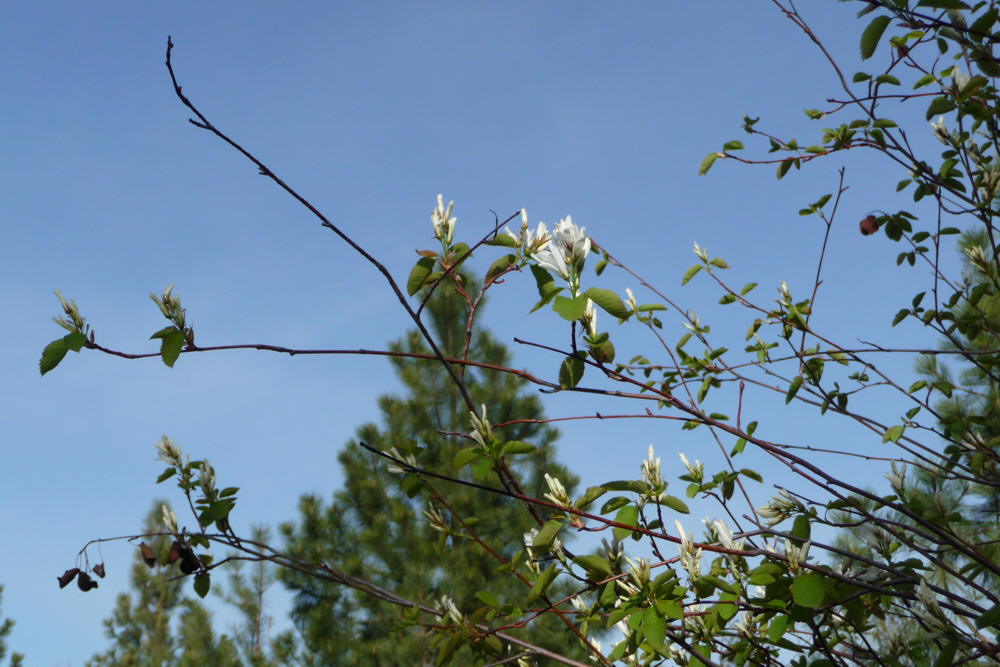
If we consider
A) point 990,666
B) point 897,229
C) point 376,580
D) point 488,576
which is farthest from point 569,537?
point 897,229

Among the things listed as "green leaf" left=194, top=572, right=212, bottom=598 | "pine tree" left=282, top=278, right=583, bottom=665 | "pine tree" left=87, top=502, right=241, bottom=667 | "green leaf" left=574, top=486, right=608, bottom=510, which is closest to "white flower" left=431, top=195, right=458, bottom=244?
"green leaf" left=574, top=486, right=608, bottom=510

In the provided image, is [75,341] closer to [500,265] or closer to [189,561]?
[189,561]

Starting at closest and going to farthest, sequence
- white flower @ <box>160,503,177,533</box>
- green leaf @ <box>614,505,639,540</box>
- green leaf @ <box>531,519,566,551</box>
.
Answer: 1. green leaf @ <box>531,519,566,551</box>
2. green leaf @ <box>614,505,639,540</box>
3. white flower @ <box>160,503,177,533</box>

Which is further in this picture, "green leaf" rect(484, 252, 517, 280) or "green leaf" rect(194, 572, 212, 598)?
"green leaf" rect(194, 572, 212, 598)

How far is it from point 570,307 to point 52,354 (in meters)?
1.12

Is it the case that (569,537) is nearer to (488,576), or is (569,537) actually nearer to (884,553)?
(488,576)

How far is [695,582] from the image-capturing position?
58.7 inches

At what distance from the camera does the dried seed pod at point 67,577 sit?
2223 millimetres

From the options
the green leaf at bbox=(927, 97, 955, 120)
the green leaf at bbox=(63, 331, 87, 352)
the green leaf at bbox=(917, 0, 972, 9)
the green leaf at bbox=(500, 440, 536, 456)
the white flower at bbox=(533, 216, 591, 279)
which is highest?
the green leaf at bbox=(927, 97, 955, 120)

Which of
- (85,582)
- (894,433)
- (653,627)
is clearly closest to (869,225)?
(894,433)

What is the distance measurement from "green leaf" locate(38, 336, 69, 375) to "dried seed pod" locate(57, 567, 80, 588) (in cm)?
87

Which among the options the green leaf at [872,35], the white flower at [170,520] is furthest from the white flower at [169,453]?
the green leaf at [872,35]

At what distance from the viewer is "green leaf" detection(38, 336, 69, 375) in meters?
1.66

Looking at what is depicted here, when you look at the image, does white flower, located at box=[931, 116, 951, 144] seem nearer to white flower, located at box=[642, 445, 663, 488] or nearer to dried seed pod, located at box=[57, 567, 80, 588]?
white flower, located at box=[642, 445, 663, 488]
